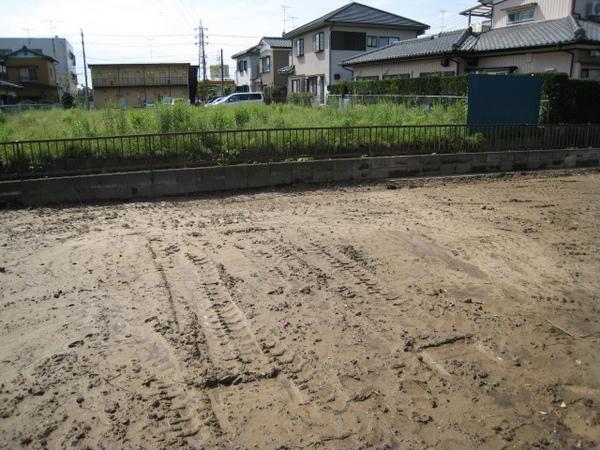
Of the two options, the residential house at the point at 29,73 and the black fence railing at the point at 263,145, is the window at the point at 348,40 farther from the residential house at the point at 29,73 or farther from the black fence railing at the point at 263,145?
the residential house at the point at 29,73

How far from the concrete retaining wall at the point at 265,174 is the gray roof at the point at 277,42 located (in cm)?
3444

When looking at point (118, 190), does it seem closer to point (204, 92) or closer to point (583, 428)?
point (583, 428)

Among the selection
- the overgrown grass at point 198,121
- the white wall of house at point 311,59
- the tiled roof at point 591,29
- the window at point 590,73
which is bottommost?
the overgrown grass at point 198,121

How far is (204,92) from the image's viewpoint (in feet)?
183

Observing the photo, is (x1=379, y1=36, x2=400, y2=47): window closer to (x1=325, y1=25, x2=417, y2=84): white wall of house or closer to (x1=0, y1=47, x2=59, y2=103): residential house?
(x1=325, y1=25, x2=417, y2=84): white wall of house

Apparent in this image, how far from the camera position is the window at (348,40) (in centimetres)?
3105

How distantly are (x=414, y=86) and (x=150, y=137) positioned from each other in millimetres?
12963

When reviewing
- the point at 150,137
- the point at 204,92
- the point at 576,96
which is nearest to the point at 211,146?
the point at 150,137

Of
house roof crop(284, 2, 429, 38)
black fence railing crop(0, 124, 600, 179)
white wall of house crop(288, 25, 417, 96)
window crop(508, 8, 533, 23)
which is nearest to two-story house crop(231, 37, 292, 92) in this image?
white wall of house crop(288, 25, 417, 96)

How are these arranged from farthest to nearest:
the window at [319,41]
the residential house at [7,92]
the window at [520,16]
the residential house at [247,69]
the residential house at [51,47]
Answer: the residential house at [51,47], the residential house at [247,69], the residential house at [7,92], the window at [319,41], the window at [520,16]

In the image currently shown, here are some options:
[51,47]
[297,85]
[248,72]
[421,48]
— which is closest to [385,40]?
[297,85]

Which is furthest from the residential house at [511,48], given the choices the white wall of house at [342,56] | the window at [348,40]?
the window at [348,40]

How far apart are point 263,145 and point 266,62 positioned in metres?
36.6

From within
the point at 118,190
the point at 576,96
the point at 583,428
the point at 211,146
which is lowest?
the point at 583,428
